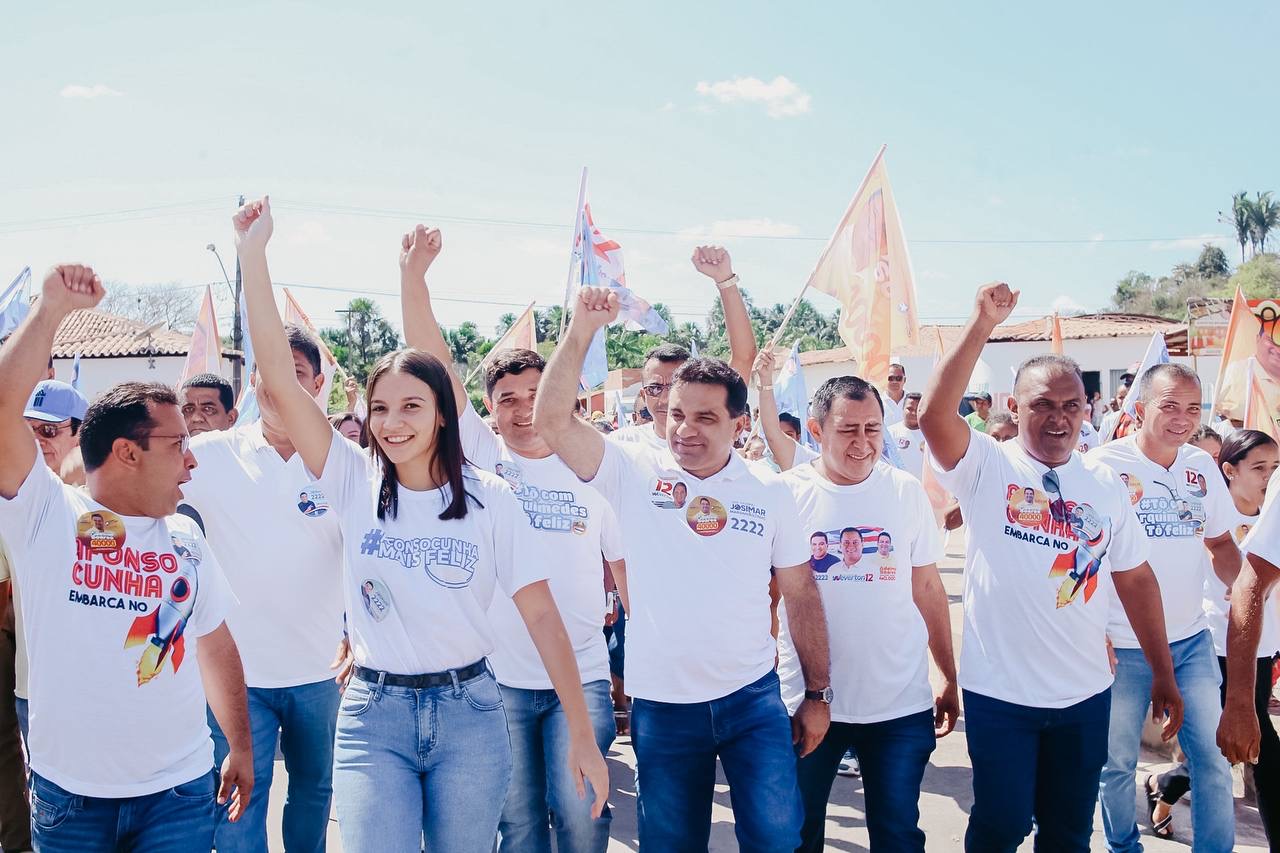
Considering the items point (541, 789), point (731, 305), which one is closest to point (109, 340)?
point (731, 305)

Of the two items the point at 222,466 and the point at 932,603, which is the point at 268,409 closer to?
the point at 222,466

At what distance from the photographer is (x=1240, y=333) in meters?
8.02

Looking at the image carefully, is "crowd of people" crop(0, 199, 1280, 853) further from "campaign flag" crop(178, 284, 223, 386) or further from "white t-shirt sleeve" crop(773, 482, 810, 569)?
"campaign flag" crop(178, 284, 223, 386)

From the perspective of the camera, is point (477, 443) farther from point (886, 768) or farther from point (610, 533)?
point (886, 768)

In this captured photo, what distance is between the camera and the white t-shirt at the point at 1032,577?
3.50 metres

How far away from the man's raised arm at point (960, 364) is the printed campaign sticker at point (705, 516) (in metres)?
0.75

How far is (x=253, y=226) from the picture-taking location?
119 inches

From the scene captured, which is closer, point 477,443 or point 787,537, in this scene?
point 787,537

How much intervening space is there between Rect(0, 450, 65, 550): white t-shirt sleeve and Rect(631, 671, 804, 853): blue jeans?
1.92 meters

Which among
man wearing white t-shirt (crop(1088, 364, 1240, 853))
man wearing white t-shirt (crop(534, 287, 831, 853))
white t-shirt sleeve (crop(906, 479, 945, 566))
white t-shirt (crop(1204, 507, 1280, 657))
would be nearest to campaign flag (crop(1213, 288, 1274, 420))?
white t-shirt (crop(1204, 507, 1280, 657))

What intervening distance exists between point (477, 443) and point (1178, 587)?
3015mm

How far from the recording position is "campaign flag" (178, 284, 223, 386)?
8758mm

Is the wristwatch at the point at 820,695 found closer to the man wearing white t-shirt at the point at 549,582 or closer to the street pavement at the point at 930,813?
the man wearing white t-shirt at the point at 549,582

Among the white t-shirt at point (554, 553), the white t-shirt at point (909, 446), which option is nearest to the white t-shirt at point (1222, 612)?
the white t-shirt at point (554, 553)
